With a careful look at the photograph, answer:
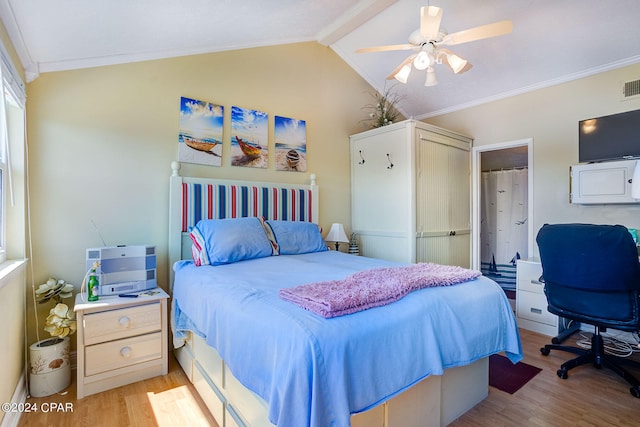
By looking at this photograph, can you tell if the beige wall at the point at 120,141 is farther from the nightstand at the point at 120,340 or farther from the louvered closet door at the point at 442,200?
the louvered closet door at the point at 442,200

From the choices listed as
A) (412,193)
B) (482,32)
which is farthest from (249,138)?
(482,32)

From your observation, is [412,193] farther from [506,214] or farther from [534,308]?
[506,214]

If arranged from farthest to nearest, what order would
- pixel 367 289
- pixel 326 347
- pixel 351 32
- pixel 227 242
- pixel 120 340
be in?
pixel 351 32, pixel 227 242, pixel 120 340, pixel 367 289, pixel 326 347

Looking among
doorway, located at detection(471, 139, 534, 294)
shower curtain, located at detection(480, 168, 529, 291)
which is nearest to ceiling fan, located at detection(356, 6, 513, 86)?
doorway, located at detection(471, 139, 534, 294)

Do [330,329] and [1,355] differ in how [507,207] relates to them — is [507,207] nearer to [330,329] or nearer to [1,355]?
[330,329]

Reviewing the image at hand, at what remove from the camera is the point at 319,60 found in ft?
12.2

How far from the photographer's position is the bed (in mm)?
1045

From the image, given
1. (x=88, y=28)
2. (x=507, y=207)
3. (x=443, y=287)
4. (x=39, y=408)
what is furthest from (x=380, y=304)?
(x=507, y=207)

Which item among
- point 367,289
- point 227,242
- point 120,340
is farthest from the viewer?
point 227,242

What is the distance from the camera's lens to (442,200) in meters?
3.68

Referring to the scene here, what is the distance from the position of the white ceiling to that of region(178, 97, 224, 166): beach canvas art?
470mm

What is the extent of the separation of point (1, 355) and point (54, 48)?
188 cm

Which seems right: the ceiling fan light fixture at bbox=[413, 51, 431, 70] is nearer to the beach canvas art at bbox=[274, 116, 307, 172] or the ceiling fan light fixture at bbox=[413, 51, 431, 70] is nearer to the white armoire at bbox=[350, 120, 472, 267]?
the white armoire at bbox=[350, 120, 472, 267]

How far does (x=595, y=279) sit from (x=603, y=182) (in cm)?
129
